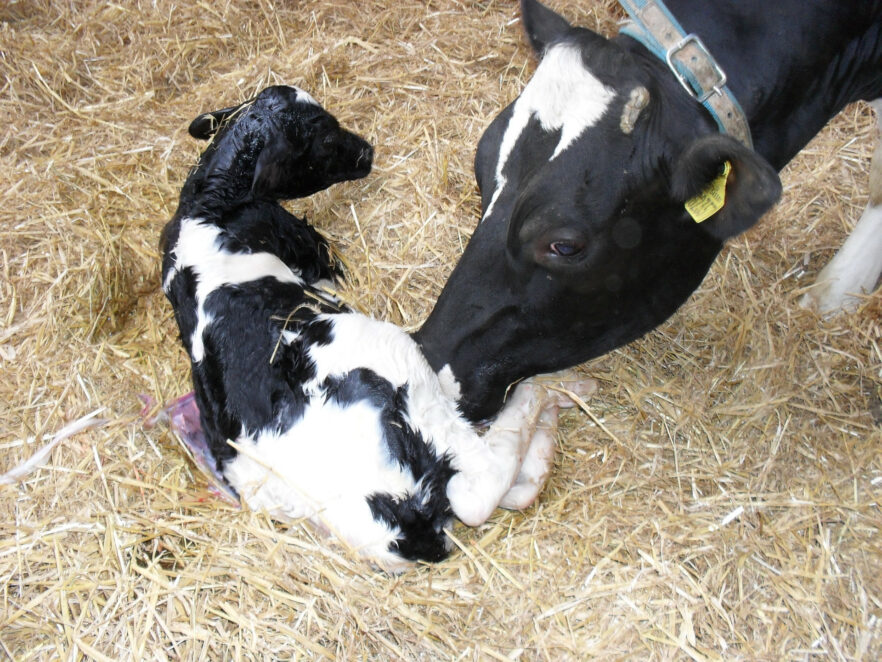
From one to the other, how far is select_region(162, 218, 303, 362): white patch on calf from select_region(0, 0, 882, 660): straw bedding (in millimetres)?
396

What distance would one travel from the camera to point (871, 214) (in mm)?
3141

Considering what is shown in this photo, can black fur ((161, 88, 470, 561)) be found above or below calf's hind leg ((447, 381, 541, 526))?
above

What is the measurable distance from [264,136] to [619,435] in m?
2.00

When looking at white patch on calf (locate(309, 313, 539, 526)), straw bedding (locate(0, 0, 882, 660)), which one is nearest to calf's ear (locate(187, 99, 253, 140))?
A: straw bedding (locate(0, 0, 882, 660))

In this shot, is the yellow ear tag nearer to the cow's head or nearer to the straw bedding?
the cow's head

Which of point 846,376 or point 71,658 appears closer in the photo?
point 71,658

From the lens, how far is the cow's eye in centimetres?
207

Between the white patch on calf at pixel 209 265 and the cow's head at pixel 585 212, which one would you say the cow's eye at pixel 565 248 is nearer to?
the cow's head at pixel 585 212

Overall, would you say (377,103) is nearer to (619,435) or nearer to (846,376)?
(619,435)

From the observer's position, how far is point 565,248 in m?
2.09

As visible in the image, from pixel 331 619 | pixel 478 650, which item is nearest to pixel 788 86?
pixel 478 650

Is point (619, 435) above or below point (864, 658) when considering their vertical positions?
above

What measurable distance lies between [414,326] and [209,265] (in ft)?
2.87

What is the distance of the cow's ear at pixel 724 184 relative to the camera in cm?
180
